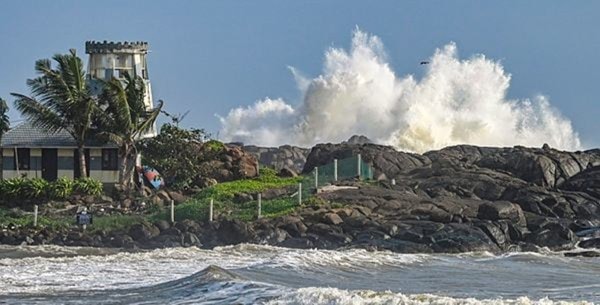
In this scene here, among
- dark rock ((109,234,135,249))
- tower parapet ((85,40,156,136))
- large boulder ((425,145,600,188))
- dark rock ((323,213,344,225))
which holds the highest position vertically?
tower parapet ((85,40,156,136))

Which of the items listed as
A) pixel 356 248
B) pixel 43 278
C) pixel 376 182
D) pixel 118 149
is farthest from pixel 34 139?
pixel 43 278

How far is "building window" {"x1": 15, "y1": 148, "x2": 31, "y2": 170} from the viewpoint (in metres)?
50.2

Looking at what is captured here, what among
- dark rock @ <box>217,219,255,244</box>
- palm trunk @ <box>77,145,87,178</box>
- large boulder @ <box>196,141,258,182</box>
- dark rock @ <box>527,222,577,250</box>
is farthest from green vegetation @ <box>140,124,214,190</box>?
dark rock @ <box>527,222,577,250</box>

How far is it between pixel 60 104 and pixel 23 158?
366 cm

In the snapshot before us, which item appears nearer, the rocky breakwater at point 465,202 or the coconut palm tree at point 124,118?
the rocky breakwater at point 465,202

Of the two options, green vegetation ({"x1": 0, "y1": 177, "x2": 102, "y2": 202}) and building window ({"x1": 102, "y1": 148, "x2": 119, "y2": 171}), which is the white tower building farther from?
green vegetation ({"x1": 0, "y1": 177, "x2": 102, "y2": 202})

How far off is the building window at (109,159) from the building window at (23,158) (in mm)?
Answer: 3259

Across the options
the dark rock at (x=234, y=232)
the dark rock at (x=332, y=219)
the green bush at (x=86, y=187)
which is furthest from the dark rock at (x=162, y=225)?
the green bush at (x=86, y=187)

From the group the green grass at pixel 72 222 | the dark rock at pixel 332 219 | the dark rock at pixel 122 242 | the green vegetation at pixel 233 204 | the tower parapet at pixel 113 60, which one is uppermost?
the tower parapet at pixel 113 60

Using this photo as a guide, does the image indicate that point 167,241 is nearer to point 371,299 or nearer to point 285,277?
point 285,277

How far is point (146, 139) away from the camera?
5012 centimetres

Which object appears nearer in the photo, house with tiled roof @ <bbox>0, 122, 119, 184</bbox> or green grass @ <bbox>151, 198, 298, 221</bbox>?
green grass @ <bbox>151, 198, 298, 221</bbox>

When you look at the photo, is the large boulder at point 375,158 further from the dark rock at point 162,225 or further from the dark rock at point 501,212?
the dark rock at point 162,225

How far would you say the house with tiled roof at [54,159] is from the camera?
49.9 metres
